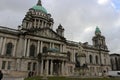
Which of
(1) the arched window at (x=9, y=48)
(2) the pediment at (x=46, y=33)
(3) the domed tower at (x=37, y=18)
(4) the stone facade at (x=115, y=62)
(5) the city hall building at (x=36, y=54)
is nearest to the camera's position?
(5) the city hall building at (x=36, y=54)

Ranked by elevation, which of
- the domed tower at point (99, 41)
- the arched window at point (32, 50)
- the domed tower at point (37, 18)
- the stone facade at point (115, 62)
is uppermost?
the domed tower at point (37, 18)

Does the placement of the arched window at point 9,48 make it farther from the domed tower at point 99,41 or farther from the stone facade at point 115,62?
the stone facade at point 115,62

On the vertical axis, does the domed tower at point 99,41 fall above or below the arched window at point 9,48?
above

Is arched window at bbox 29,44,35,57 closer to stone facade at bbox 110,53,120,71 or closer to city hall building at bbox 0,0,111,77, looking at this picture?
city hall building at bbox 0,0,111,77

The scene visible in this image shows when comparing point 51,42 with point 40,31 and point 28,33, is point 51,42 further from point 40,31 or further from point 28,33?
point 28,33

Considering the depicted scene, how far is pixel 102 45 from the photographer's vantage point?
74188 mm

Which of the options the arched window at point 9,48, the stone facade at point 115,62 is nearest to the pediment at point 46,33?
the arched window at point 9,48

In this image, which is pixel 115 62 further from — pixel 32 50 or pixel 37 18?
pixel 32 50

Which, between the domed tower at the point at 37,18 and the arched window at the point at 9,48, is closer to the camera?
the arched window at the point at 9,48

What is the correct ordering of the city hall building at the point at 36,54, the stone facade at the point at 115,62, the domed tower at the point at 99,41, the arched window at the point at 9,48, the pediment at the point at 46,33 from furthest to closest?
1. the stone facade at the point at 115,62
2. the domed tower at the point at 99,41
3. the pediment at the point at 46,33
4. the arched window at the point at 9,48
5. the city hall building at the point at 36,54

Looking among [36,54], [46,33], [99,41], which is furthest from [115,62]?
[36,54]

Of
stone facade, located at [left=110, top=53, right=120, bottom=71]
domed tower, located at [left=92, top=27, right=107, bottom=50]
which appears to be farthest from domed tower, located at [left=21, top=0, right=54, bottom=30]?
stone facade, located at [left=110, top=53, right=120, bottom=71]

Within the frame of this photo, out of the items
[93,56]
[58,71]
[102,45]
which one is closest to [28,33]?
[58,71]

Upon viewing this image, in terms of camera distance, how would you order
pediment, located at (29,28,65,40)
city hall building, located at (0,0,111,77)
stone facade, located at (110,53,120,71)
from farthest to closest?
1. stone facade, located at (110,53,120,71)
2. pediment, located at (29,28,65,40)
3. city hall building, located at (0,0,111,77)
